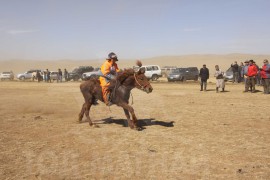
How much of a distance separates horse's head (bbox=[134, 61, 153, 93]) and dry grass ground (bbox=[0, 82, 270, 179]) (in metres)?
1.36

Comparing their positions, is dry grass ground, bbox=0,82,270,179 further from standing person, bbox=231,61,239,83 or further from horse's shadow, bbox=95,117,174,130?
standing person, bbox=231,61,239,83

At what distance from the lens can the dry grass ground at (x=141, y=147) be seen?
6715mm

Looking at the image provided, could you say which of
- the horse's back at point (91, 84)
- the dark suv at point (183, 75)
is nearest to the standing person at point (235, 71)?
the dark suv at point (183, 75)

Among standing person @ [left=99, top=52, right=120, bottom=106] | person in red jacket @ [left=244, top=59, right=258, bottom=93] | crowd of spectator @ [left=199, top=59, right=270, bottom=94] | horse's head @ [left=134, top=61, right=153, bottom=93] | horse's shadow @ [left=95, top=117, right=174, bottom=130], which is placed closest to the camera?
horse's head @ [left=134, top=61, right=153, bottom=93]

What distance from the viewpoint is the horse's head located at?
35.0 ft

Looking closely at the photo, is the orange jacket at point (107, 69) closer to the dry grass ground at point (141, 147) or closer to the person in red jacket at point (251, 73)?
the dry grass ground at point (141, 147)

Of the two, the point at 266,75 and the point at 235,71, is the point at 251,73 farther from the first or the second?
the point at 235,71

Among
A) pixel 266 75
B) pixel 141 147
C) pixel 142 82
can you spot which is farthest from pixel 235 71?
pixel 141 147

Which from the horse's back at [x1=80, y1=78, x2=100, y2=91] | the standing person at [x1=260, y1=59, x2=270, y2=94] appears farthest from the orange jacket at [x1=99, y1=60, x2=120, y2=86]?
the standing person at [x1=260, y1=59, x2=270, y2=94]

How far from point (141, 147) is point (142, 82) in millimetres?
2787

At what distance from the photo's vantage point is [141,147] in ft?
28.0

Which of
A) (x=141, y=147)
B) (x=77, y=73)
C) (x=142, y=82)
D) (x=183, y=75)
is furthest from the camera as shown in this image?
(x=77, y=73)

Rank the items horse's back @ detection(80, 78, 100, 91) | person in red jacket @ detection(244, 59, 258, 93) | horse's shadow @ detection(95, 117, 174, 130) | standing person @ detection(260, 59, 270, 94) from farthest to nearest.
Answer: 1. person in red jacket @ detection(244, 59, 258, 93)
2. standing person @ detection(260, 59, 270, 94)
3. horse's back @ detection(80, 78, 100, 91)
4. horse's shadow @ detection(95, 117, 174, 130)

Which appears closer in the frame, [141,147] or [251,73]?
[141,147]
